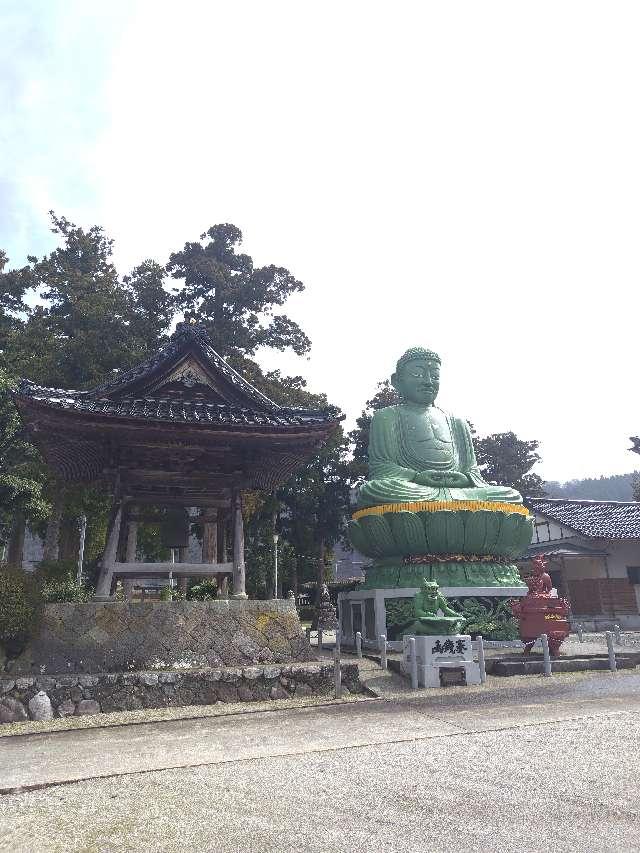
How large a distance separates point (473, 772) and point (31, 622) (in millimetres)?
7312

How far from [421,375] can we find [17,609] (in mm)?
12820

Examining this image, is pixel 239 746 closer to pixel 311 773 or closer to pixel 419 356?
pixel 311 773

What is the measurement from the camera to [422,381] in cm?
1808

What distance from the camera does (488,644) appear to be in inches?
541

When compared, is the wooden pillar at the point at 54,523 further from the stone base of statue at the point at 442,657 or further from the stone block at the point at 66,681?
the stone base of statue at the point at 442,657

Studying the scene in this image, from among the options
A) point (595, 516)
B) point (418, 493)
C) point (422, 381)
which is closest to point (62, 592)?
point (418, 493)

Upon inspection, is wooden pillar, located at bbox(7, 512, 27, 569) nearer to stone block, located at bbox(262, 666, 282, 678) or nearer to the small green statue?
stone block, located at bbox(262, 666, 282, 678)

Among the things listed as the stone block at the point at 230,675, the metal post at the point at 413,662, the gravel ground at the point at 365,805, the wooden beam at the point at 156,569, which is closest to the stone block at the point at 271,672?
the stone block at the point at 230,675

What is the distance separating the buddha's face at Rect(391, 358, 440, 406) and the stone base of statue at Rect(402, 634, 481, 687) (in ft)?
29.7

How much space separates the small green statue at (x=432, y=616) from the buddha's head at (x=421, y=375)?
812 cm

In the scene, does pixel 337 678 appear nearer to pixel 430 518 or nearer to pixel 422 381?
pixel 430 518

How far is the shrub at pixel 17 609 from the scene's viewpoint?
359 inches

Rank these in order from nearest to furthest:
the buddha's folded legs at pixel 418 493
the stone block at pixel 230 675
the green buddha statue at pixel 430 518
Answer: the stone block at pixel 230 675
the green buddha statue at pixel 430 518
the buddha's folded legs at pixel 418 493

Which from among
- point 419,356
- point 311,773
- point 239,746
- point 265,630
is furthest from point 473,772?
point 419,356
